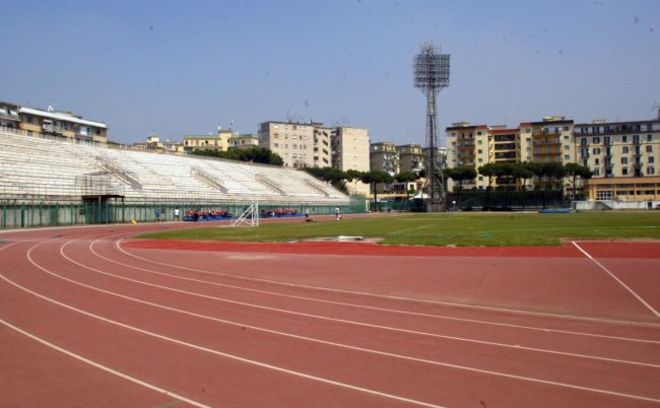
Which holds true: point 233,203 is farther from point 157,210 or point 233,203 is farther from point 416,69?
point 416,69

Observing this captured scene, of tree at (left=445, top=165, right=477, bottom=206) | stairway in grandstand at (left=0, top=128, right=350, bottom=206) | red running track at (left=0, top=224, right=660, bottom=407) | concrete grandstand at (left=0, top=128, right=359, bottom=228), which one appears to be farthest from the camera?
tree at (left=445, top=165, right=477, bottom=206)

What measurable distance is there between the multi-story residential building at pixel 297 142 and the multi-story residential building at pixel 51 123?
123 feet

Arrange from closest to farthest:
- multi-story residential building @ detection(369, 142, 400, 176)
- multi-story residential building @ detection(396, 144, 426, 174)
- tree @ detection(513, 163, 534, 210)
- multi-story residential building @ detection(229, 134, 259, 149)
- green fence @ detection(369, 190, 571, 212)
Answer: green fence @ detection(369, 190, 571, 212)
tree @ detection(513, 163, 534, 210)
multi-story residential building @ detection(229, 134, 259, 149)
multi-story residential building @ detection(369, 142, 400, 176)
multi-story residential building @ detection(396, 144, 426, 174)

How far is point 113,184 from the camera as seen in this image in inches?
2414

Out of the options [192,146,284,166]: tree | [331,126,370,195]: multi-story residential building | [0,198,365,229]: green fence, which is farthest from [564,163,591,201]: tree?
[0,198,365,229]: green fence

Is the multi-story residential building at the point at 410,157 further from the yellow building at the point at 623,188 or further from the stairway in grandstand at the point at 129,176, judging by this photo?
the stairway in grandstand at the point at 129,176

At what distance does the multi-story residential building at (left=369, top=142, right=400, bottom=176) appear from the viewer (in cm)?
16012

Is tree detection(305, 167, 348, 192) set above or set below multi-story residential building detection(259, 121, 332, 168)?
below

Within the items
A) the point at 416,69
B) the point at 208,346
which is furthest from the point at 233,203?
the point at 208,346

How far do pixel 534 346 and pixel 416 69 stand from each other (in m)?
91.1

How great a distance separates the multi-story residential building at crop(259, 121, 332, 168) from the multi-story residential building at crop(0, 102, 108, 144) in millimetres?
37529

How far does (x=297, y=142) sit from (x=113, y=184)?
3078 inches

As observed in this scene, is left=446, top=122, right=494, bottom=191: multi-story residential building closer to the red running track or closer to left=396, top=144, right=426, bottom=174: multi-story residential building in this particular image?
left=396, top=144, right=426, bottom=174: multi-story residential building

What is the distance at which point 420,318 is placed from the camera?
11.3 m
